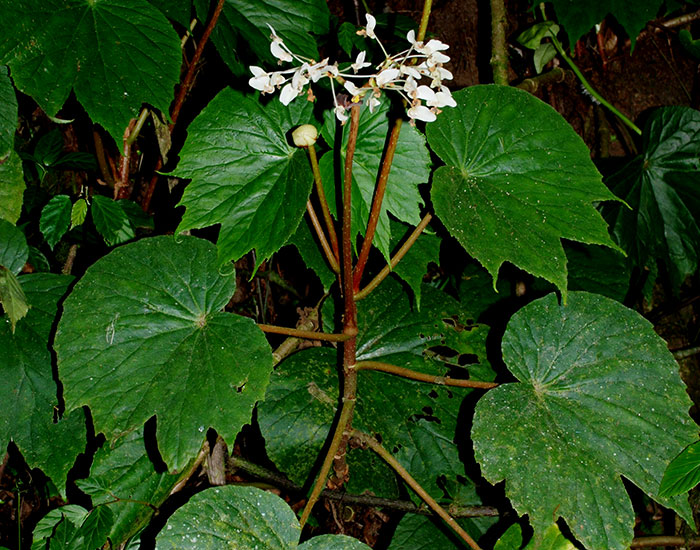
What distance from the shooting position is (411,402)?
1.55 meters

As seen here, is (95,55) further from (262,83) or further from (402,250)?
(402,250)

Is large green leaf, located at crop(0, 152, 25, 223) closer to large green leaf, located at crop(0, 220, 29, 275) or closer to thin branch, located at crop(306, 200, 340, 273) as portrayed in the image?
large green leaf, located at crop(0, 220, 29, 275)

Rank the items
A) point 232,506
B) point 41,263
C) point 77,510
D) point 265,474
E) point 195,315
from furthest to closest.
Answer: point 41,263 → point 265,474 → point 77,510 → point 195,315 → point 232,506

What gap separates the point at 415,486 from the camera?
128cm

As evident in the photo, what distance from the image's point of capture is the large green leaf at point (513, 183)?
115cm

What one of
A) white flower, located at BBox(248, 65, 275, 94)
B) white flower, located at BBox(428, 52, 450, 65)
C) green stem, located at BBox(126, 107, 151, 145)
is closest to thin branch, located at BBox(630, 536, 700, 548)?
white flower, located at BBox(428, 52, 450, 65)

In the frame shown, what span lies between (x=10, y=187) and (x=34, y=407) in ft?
1.99

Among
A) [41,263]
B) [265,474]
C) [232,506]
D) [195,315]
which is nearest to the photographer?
[232,506]

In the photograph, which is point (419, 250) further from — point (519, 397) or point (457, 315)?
point (519, 397)

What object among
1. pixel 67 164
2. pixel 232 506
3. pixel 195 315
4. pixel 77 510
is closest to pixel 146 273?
pixel 195 315

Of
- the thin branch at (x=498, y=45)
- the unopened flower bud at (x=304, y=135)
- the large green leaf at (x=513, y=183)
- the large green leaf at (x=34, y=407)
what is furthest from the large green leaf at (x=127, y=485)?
the thin branch at (x=498, y=45)

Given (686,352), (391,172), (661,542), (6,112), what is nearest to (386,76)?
(391,172)

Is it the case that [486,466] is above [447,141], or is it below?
below

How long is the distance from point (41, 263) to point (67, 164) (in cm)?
32
